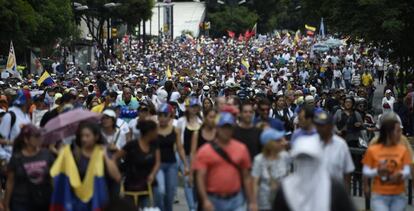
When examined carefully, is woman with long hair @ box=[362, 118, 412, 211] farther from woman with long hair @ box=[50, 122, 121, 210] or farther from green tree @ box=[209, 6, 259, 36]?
green tree @ box=[209, 6, 259, 36]

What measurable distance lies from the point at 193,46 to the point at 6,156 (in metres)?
69.4

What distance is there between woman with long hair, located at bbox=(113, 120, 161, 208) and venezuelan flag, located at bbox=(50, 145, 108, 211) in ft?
3.22

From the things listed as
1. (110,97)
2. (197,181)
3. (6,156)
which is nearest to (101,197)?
(197,181)

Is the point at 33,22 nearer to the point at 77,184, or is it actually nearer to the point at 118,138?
the point at 118,138

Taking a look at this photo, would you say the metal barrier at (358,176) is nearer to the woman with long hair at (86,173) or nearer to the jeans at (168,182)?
the jeans at (168,182)

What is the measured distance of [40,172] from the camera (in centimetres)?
1049

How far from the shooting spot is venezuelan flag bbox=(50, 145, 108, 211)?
1009 centimetres

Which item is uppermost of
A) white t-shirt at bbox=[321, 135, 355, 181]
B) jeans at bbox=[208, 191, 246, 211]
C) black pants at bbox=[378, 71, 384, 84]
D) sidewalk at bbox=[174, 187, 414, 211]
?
white t-shirt at bbox=[321, 135, 355, 181]

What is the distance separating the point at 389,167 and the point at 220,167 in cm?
174

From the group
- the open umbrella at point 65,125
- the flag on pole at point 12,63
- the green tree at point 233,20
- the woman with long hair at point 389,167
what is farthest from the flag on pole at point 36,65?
the green tree at point 233,20

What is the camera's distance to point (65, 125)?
11281 millimetres

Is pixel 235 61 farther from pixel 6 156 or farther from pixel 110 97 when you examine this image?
pixel 6 156

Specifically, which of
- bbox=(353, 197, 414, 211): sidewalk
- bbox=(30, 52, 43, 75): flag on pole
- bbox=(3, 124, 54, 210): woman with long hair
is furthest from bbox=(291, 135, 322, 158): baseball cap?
bbox=(30, 52, 43, 75): flag on pole

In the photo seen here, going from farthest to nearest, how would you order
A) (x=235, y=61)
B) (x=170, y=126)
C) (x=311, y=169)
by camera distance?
(x=235, y=61) → (x=170, y=126) → (x=311, y=169)
